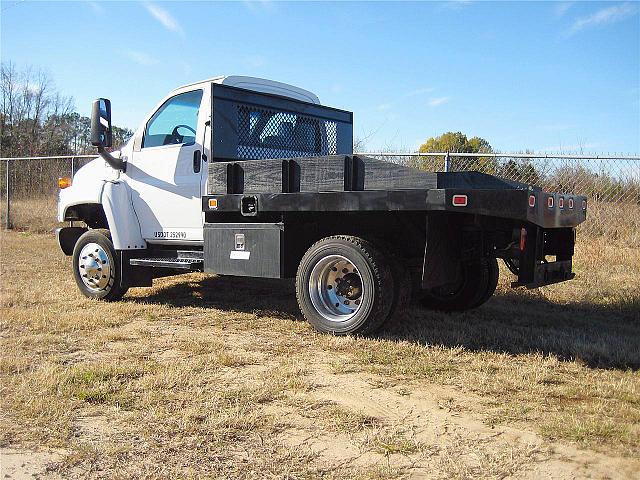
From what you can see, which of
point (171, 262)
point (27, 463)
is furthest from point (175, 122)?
point (27, 463)

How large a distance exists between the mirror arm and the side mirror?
23cm

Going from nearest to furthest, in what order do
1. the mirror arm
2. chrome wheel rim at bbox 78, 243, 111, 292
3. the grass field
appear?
the grass field < the mirror arm < chrome wheel rim at bbox 78, 243, 111, 292

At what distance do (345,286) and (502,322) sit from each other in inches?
69.5

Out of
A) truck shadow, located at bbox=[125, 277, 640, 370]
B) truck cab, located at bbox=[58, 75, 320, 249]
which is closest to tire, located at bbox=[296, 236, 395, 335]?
truck shadow, located at bbox=[125, 277, 640, 370]

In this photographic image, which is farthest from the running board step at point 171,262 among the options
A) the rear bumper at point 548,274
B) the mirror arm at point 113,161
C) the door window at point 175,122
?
the rear bumper at point 548,274

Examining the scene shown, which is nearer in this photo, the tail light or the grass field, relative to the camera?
the grass field

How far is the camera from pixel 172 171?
6355 mm

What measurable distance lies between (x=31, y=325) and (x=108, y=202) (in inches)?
68.1

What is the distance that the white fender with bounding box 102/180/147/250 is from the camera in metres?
6.67

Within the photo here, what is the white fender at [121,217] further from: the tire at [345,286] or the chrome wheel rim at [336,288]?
the chrome wheel rim at [336,288]

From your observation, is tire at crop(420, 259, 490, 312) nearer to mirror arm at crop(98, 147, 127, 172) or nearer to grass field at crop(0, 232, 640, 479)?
grass field at crop(0, 232, 640, 479)

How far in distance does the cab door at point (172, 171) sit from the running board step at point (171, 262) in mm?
209

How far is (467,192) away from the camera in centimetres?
439

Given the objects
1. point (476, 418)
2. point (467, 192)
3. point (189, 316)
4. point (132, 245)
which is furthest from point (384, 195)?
point (132, 245)
